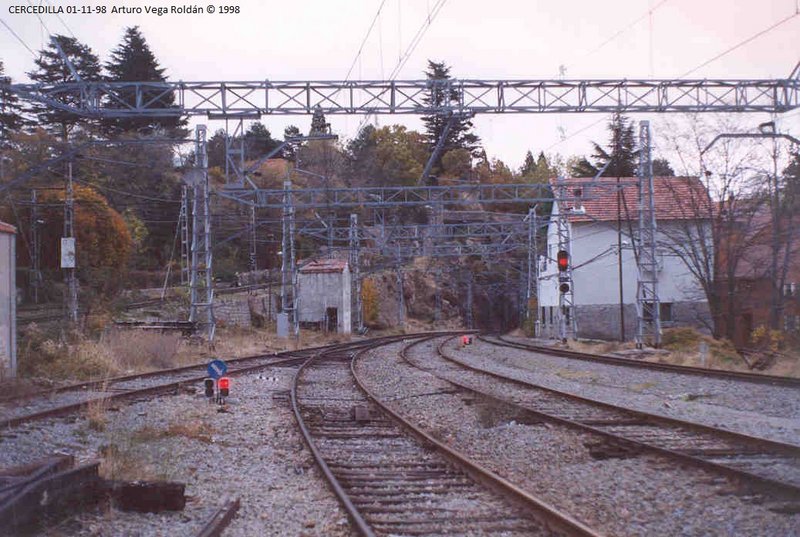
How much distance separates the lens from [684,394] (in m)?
17.0

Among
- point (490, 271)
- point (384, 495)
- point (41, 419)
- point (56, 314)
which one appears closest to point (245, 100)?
point (41, 419)

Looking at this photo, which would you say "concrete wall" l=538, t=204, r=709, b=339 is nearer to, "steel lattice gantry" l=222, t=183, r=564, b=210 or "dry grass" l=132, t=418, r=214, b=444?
"steel lattice gantry" l=222, t=183, r=564, b=210

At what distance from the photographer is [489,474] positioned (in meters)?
8.29

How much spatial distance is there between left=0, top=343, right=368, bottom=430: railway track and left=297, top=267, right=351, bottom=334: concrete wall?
31.9m

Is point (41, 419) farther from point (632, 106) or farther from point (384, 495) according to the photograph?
point (632, 106)

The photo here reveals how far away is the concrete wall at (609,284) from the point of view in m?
49.6

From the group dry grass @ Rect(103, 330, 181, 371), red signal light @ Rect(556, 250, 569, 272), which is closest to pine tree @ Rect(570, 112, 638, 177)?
red signal light @ Rect(556, 250, 569, 272)

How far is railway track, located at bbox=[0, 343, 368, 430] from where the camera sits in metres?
12.9

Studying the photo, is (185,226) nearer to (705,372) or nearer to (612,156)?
(705,372)

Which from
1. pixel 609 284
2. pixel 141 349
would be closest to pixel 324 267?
pixel 609 284

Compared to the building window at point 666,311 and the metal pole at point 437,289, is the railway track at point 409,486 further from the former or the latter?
the metal pole at point 437,289

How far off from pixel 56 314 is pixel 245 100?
20425 millimetres

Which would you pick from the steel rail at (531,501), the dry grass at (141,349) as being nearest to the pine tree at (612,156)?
the dry grass at (141,349)

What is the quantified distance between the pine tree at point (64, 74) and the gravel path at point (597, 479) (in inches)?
1155
